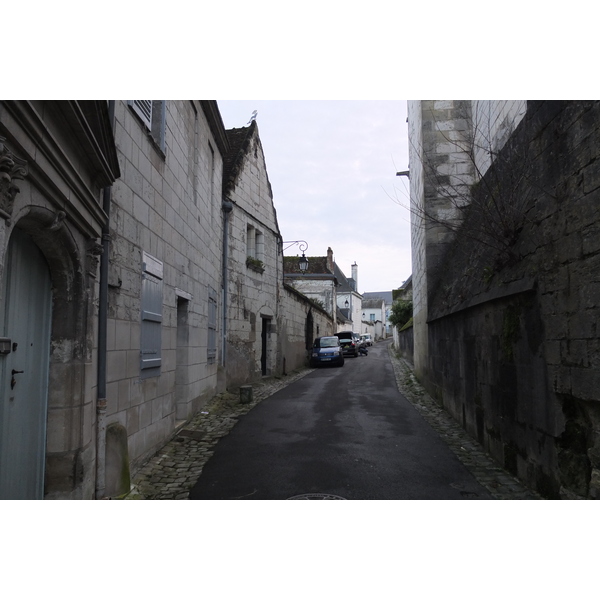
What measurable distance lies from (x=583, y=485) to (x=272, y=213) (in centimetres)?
1355

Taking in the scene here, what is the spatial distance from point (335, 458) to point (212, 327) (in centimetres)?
523

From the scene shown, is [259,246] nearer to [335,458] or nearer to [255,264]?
[255,264]

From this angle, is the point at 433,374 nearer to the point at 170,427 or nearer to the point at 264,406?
the point at 264,406

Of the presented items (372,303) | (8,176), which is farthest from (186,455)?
(372,303)

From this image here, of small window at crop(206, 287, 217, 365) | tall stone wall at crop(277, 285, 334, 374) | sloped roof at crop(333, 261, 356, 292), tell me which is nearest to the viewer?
small window at crop(206, 287, 217, 365)

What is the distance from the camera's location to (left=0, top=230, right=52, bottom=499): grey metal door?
3162 millimetres

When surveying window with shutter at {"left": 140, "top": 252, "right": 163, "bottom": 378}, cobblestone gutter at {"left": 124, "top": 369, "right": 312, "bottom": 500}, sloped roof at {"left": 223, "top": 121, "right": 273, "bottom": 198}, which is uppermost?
sloped roof at {"left": 223, "top": 121, "right": 273, "bottom": 198}

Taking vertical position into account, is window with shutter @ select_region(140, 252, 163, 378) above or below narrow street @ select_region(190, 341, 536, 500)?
above

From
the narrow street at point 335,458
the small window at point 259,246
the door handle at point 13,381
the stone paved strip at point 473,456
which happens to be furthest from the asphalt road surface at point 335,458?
the small window at point 259,246

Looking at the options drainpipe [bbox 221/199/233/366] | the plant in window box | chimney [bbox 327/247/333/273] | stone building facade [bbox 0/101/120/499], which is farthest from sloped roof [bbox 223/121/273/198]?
chimney [bbox 327/247/333/273]

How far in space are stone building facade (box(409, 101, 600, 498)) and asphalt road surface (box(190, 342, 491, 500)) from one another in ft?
2.35

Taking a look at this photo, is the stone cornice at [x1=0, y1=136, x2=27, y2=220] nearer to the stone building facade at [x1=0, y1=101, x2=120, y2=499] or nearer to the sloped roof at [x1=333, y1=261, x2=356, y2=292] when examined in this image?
the stone building facade at [x1=0, y1=101, x2=120, y2=499]

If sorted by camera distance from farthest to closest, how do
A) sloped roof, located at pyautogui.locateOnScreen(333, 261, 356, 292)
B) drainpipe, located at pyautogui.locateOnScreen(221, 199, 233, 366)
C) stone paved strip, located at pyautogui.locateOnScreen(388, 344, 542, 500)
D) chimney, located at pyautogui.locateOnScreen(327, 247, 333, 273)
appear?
1. sloped roof, located at pyautogui.locateOnScreen(333, 261, 356, 292)
2. chimney, located at pyautogui.locateOnScreen(327, 247, 333, 273)
3. drainpipe, located at pyautogui.locateOnScreen(221, 199, 233, 366)
4. stone paved strip, located at pyautogui.locateOnScreen(388, 344, 542, 500)

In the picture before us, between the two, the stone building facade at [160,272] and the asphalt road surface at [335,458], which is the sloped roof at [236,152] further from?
the asphalt road surface at [335,458]
